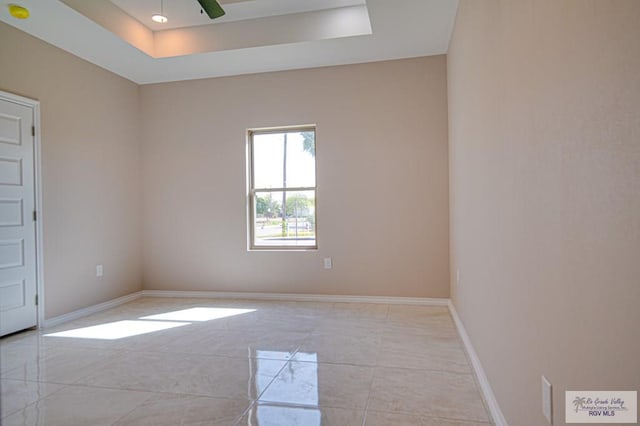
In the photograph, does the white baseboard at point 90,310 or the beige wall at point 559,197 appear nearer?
the beige wall at point 559,197

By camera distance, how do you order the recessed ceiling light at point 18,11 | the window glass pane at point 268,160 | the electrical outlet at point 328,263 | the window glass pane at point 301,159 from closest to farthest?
the recessed ceiling light at point 18,11 → the electrical outlet at point 328,263 → the window glass pane at point 301,159 → the window glass pane at point 268,160

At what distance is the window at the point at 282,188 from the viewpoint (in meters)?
4.39

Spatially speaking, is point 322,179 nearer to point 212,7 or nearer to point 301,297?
point 301,297

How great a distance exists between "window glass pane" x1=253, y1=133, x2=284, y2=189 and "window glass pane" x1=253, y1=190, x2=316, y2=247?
143mm

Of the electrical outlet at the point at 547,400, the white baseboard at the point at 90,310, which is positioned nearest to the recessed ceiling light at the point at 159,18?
the white baseboard at the point at 90,310

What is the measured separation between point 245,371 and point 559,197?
2.14 m

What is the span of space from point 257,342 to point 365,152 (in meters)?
2.40

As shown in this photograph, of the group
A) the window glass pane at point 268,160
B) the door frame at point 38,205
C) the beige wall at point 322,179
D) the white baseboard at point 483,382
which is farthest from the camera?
the window glass pane at point 268,160

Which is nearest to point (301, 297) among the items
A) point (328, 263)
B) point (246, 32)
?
point (328, 263)

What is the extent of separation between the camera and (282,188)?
4473 mm

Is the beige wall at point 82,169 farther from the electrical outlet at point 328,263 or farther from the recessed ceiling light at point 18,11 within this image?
the electrical outlet at point 328,263

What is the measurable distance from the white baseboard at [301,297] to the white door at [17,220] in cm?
150

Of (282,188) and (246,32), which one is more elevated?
(246,32)

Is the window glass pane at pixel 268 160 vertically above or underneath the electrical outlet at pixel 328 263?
above
